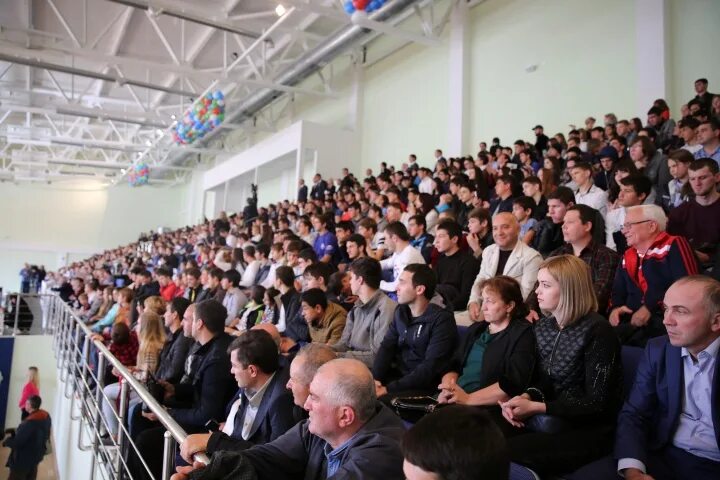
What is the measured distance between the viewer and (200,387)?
9.27ft

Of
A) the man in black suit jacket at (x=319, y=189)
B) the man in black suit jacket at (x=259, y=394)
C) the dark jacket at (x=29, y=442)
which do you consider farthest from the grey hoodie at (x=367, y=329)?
the man in black suit jacket at (x=319, y=189)

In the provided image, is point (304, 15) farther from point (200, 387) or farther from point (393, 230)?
point (200, 387)

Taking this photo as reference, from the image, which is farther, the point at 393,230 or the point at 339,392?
the point at 393,230

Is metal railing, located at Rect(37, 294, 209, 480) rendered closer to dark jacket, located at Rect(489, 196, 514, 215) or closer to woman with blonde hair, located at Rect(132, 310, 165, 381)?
woman with blonde hair, located at Rect(132, 310, 165, 381)

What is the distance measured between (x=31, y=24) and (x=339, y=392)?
41.8 feet

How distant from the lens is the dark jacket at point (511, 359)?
6.59ft

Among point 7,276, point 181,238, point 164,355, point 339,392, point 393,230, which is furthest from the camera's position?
point 7,276

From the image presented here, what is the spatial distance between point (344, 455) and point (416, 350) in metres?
1.18

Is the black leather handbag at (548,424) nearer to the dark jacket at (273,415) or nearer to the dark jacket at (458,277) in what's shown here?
the dark jacket at (273,415)

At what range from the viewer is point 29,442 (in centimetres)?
610

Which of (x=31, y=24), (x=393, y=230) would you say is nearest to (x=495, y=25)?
(x=393, y=230)

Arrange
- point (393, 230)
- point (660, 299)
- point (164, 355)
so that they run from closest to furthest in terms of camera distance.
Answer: point (660, 299) → point (164, 355) → point (393, 230)

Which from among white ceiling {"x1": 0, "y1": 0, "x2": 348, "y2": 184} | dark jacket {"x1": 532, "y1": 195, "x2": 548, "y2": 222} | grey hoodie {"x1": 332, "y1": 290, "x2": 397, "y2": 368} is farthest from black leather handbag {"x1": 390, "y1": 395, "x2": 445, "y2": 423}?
white ceiling {"x1": 0, "y1": 0, "x2": 348, "y2": 184}

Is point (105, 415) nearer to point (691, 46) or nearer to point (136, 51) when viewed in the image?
point (691, 46)
